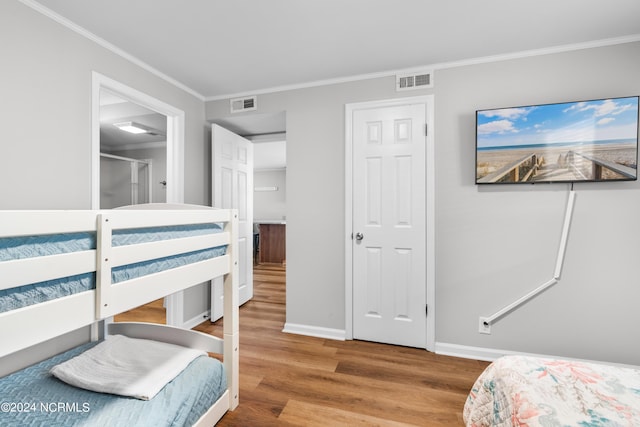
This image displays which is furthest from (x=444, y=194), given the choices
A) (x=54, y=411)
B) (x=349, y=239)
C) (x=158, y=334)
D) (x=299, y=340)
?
(x=54, y=411)

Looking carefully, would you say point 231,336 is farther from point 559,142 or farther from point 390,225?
point 559,142

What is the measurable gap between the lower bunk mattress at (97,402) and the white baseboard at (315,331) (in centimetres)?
129

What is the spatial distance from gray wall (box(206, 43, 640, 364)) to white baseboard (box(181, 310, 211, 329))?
48.7 inches

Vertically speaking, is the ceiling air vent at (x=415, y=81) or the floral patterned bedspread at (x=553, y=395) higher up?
→ the ceiling air vent at (x=415, y=81)

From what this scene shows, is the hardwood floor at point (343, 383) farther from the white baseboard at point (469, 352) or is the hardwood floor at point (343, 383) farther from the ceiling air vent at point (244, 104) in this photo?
the ceiling air vent at point (244, 104)

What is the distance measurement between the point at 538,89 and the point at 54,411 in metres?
3.45

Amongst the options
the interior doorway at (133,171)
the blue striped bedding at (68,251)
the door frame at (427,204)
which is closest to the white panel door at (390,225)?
the door frame at (427,204)

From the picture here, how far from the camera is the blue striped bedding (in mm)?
832

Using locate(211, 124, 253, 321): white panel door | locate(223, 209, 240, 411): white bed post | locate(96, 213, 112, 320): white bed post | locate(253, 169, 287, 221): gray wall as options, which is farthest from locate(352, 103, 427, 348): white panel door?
locate(253, 169, 287, 221): gray wall

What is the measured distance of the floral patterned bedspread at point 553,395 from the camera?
0.90m

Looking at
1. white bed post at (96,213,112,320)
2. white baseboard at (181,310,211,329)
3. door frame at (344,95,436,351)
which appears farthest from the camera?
white baseboard at (181,310,211,329)

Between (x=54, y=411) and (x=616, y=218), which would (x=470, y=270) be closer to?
(x=616, y=218)

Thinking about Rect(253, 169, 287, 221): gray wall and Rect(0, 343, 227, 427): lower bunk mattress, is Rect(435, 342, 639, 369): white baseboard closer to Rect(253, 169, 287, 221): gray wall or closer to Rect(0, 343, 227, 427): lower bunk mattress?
Rect(0, 343, 227, 427): lower bunk mattress

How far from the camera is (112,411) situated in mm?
1196
